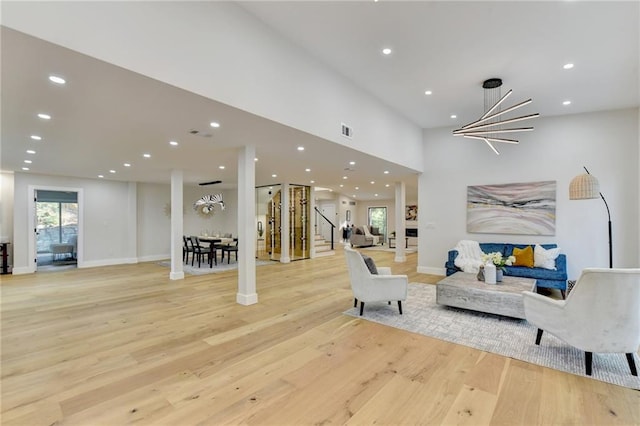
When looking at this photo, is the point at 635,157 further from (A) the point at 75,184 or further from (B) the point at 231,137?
(A) the point at 75,184

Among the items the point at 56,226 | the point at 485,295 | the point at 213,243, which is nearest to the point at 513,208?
the point at 485,295

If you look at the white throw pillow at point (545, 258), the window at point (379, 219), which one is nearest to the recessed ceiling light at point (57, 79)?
the white throw pillow at point (545, 258)

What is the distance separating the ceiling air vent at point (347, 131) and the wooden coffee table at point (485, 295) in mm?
2812

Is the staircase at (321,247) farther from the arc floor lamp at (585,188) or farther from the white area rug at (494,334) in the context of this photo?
the arc floor lamp at (585,188)

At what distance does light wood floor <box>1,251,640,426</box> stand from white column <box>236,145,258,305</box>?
35cm

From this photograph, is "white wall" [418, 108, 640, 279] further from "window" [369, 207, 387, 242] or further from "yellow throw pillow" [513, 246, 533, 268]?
"window" [369, 207, 387, 242]

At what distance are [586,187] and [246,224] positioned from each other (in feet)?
18.2

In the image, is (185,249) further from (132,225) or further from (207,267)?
(132,225)

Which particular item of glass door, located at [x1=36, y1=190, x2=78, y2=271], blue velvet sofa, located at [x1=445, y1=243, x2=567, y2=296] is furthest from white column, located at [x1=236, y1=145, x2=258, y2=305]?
glass door, located at [x1=36, y1=190, x2=78, y2=271]

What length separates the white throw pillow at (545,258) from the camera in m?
5.71

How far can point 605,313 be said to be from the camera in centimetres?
271

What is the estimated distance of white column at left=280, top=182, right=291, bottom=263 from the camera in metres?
10.1

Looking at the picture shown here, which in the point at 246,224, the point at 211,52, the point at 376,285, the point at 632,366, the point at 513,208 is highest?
the point at 211,52

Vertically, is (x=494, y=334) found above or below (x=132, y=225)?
below
